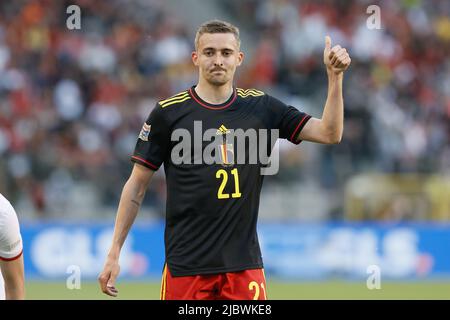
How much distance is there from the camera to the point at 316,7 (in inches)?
827

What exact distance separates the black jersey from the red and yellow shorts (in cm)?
4

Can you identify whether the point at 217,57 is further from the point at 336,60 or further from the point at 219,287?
the point at 219,287

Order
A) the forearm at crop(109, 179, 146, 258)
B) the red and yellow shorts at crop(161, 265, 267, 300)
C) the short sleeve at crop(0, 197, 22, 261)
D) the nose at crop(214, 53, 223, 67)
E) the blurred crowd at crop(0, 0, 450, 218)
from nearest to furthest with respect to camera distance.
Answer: the short sleeve at crop(0, 197, 22, 261), the red and yellow shorts at crop(161, 265, 267, 300), the nose at crop(214, 53, 223, 67), the forearm at crop(109, 179, 146, 258), the blurred crowd at crop(0, 0, 450, 218)

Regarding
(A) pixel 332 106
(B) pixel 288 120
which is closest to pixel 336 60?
(A) pixel 332 106

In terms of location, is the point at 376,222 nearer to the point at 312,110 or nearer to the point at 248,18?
the point at 312,110

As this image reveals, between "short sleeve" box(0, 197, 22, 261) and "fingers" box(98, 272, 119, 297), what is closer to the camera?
"short sleeve" box(0, 197, 22, 261)

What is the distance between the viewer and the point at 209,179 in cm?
611

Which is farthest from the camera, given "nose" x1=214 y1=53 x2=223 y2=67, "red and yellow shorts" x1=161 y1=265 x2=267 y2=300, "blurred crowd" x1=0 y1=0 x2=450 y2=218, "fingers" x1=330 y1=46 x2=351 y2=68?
"blurred crowd" x1=0 y1=0 x2=450 y2=218

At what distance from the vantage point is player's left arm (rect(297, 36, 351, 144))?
5.97 metres

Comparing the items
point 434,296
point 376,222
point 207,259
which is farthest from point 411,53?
point 207,259

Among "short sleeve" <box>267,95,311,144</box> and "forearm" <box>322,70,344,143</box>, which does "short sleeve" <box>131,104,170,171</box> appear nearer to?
"short sleeve" <box>267,95,311,144</box>

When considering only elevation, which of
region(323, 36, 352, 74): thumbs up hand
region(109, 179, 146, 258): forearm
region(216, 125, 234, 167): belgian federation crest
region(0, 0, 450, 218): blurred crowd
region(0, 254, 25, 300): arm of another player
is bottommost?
region(0, 254, 25, 300): arm of another player

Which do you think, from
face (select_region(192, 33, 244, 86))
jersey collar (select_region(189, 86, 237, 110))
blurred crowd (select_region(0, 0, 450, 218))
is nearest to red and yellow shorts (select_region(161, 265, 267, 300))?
jersey collar (select_region(189, 86, 237, 110))

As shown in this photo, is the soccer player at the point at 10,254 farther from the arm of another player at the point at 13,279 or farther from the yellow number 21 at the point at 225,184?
the yellow number 21 at the point at 225,184
